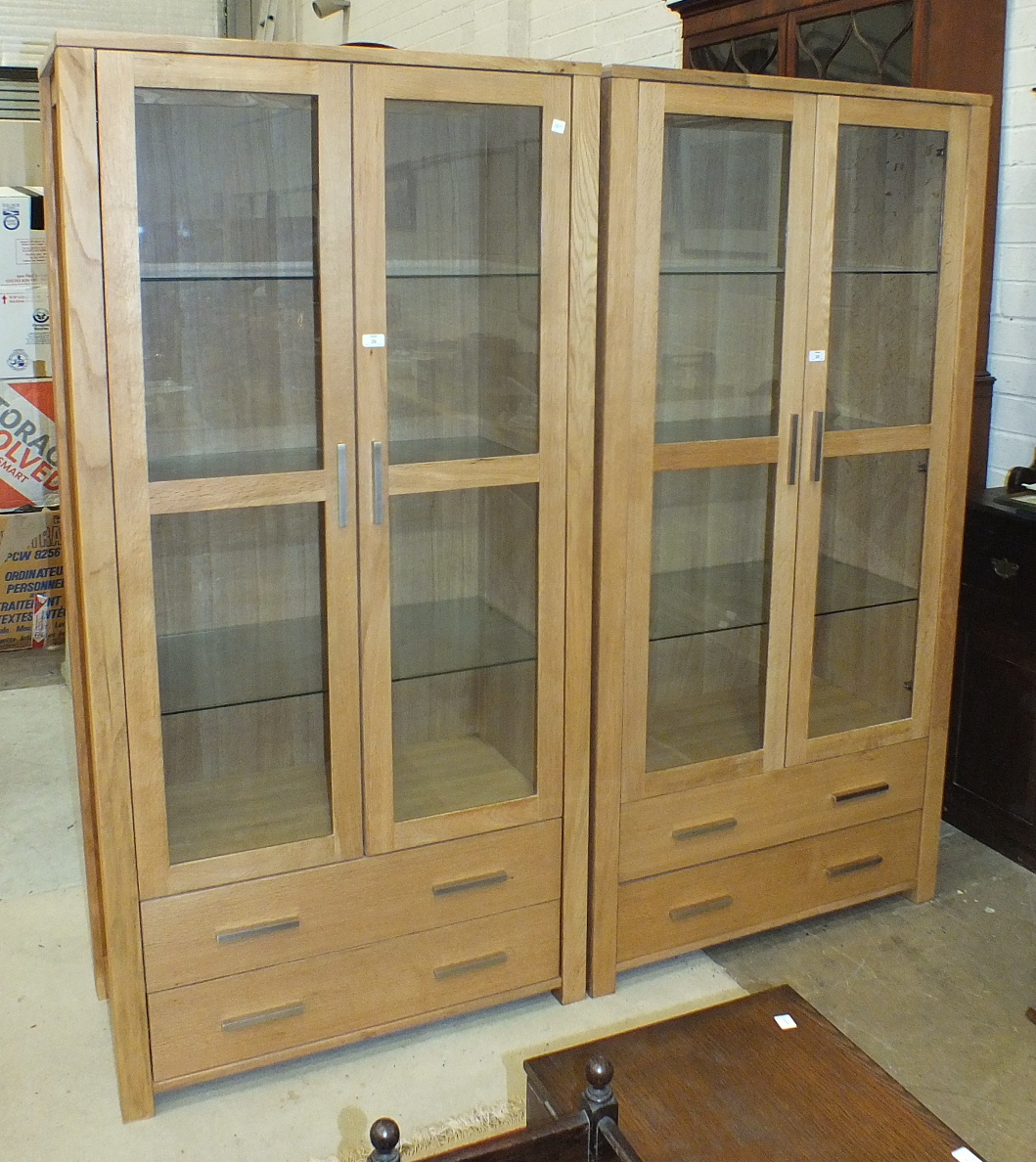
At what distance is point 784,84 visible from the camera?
2199mm

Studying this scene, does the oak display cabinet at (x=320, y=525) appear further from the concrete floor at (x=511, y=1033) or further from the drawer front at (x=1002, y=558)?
the drawer front at (x=1002, y=558)

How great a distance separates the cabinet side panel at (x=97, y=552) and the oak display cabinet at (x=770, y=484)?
84 cm

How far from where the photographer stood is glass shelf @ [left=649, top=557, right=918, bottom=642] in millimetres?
2414

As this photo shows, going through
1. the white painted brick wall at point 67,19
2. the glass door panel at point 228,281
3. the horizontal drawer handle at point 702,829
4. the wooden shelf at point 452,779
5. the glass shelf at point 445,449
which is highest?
the white painted brick wall at point 67,19

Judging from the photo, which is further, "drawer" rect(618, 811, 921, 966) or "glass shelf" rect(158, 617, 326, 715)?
"drawer" rect(618, 811, 921, 966)

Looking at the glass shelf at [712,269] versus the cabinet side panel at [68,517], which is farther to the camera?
the glass shelf at [712,269]

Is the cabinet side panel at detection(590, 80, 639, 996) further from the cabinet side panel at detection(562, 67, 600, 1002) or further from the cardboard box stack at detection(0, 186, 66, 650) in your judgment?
the cardboard box stack at detection(0, 186, 66, 650)

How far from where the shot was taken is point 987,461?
307 cm

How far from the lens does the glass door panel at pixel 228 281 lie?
185cm

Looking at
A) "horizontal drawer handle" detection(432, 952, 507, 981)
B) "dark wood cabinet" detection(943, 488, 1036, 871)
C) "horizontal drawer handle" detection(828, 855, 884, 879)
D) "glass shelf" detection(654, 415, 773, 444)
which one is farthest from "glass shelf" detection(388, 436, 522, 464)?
"dark wood cabinet" detection(943, 488, 1036, 871)

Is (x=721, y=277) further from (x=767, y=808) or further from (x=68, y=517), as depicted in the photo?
(x=68, y=517)

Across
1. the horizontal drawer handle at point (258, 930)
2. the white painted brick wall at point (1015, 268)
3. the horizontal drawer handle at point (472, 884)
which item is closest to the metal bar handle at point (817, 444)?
the white painted brick wall at point (1015, 268)

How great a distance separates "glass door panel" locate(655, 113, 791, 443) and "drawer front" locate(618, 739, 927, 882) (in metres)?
0.71

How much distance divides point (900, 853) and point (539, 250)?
1550 mm
